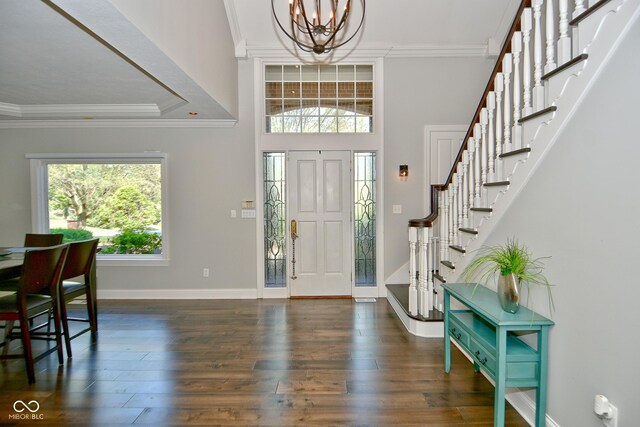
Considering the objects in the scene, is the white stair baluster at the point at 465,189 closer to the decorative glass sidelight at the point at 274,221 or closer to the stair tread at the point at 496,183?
the stair tread at the point at 496,183

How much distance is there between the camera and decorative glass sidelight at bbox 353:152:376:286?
476 centimetres

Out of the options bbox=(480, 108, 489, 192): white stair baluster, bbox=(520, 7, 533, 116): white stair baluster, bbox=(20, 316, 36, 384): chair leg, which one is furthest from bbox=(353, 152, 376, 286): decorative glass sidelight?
bbox=(20, 316, 36, 384): chair leg

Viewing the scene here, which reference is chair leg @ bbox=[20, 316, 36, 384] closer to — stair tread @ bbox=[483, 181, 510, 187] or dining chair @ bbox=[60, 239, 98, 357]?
dining chair @ bbox=[60, 239, 98, 357]

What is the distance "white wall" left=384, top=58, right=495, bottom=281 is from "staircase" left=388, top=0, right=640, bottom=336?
1.16m

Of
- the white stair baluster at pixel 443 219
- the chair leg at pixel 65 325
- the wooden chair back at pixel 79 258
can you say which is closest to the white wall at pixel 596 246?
the white stair baluster at pixel 443 219

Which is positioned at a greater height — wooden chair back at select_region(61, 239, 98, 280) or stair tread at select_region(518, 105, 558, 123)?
stair tread at select_region(518, 105, 558, 123)

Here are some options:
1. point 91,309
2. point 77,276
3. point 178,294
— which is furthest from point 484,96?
point 178,294

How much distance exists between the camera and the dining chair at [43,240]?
12.4 ft

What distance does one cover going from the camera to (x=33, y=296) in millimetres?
2807

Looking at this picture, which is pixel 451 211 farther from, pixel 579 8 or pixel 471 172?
pixel 579 8

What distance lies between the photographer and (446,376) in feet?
8.58

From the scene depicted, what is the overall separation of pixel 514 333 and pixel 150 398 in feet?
8.23

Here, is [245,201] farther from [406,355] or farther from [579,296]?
[579,296]

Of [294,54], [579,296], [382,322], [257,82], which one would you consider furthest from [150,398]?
[294,54]
